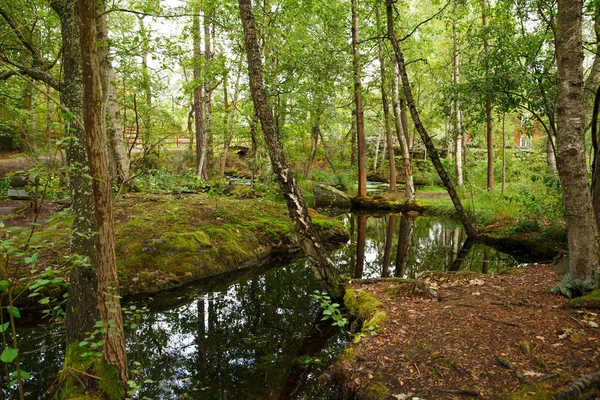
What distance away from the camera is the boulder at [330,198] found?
18.0m

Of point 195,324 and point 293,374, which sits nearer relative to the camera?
point 293,374

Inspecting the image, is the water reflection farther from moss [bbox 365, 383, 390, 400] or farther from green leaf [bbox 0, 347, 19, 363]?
green leaf [bbox 0, 347, 19, 363]

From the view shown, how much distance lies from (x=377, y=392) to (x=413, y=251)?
24.3 feet

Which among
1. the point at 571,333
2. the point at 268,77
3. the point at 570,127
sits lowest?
the point at 571,333

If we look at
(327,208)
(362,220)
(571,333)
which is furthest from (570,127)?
(327,208)

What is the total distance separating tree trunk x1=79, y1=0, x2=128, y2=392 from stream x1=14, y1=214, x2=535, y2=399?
349 mm

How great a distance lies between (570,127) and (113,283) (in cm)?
492

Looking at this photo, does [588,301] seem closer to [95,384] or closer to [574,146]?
[574,146]

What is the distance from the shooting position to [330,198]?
18297mm

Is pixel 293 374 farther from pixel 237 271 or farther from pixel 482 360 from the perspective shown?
pixel 237 271

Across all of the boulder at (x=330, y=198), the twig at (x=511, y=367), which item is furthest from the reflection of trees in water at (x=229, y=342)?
the boulder at (x=330, y=198)

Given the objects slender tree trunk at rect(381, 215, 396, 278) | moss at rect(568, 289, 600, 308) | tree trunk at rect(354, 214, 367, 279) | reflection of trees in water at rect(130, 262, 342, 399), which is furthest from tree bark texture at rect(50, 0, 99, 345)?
slender tree trunk at rect(381, 215, 396, 278)

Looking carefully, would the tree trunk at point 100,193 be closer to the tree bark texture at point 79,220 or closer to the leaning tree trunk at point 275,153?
the tree bark texture at point 79,220

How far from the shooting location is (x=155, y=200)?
10.3m
